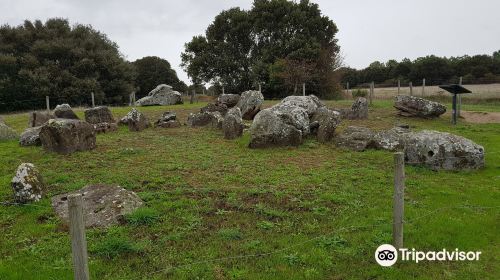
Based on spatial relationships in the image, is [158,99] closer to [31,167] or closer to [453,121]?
[453,121]

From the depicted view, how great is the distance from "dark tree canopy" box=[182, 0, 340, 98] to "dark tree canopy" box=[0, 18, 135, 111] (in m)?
9.61

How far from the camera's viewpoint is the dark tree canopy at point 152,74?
56.4m

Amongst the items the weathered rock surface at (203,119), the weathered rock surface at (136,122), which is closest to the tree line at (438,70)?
the weathered rock surface at (203,119)

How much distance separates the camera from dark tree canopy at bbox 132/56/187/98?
56.4 m

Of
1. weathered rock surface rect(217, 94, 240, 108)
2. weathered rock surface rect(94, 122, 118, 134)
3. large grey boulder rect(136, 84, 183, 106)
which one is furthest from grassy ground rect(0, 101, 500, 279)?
large grey boulder rect(136, 84, 183, 106)

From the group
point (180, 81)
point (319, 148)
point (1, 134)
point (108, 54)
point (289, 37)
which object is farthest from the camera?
point (180, 81)

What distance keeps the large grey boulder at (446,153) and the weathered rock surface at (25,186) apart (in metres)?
10.4

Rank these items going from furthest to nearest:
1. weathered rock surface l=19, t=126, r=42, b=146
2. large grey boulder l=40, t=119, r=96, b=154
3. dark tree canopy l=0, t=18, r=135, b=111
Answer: dark tree canopy l=0, t=18, r=135, b=111 < weathered rock surface l=19, t=126, r=42, b=146 < large grey boulder l=40, t=119, r=96, b=154

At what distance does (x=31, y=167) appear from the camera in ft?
31.0

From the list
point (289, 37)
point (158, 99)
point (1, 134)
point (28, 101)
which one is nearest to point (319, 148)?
point (1, 134)

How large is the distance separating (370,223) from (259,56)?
1688 inches

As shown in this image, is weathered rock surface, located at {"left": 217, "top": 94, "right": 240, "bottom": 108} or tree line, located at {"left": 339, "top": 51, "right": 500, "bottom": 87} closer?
weathered rock surface, located at {"left": 217, "top": 94, "right": 240, "bottom": 108}

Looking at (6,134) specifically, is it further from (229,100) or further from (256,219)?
(256,219)

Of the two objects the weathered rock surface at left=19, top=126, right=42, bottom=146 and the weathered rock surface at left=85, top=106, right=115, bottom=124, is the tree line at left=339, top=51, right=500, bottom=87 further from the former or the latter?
the weathered rock surface at left=19, top=126, right=42, bottom=146
